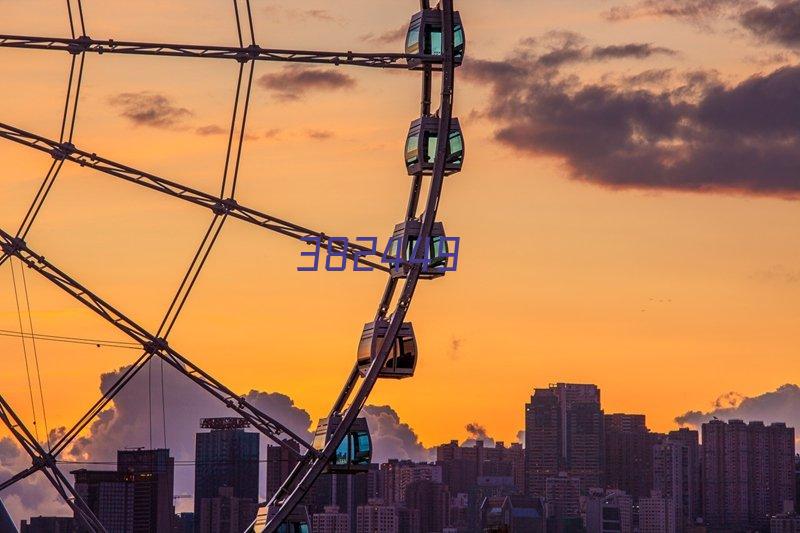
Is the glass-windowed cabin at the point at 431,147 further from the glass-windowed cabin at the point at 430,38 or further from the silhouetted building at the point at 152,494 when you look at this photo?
the silhouetted building at the point at 152,494

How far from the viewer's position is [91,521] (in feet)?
142

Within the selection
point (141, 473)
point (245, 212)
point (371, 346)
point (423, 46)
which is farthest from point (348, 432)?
point (141, 473)

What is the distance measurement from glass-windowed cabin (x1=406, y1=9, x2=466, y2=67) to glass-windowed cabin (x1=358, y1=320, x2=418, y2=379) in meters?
5.45

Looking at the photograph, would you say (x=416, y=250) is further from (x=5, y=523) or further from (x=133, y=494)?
(x=133, y=494)

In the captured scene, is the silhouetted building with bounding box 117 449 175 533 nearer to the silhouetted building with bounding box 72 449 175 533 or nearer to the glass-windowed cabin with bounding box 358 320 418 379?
the silhouetted building with bounding box 72 449 175 533

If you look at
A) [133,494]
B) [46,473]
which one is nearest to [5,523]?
[46,473]

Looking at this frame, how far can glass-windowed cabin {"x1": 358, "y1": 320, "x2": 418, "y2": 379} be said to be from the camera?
4700 centimetres

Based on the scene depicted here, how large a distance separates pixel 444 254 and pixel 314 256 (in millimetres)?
3306

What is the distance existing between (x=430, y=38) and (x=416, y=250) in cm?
449

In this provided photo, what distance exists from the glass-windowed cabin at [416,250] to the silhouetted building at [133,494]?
79.8 m

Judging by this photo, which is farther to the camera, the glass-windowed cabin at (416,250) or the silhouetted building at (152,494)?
the silhouetted building at (152,494)

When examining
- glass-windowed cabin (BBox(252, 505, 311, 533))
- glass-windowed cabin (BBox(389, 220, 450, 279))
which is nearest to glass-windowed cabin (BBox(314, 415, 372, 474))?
glass-windowed cabin (BBox(252, 505, 311, 533))

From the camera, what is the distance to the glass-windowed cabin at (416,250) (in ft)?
155

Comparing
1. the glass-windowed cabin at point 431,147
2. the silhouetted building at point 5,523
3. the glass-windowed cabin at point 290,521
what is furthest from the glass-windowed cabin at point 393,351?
the silhouetted building at point 5,523
